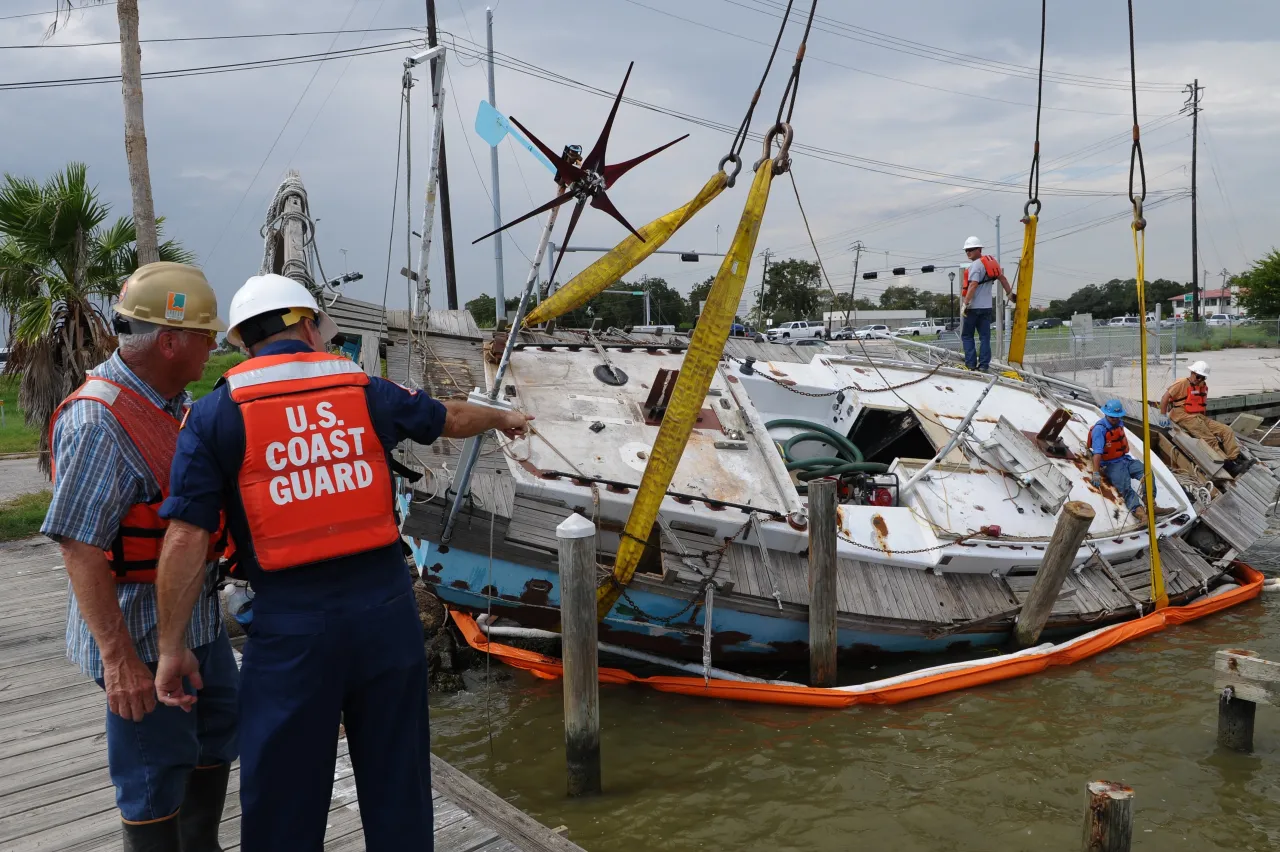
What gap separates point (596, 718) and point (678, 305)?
4673 centimetres

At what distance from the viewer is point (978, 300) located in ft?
38.3

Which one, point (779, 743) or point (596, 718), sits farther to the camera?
point (779, 743)

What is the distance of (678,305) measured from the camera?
168ft

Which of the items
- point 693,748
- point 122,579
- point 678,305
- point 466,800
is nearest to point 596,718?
point 693,748

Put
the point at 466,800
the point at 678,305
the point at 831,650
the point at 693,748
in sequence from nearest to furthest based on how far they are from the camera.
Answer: the point at 466,800 → the point at 693,748 → the point at 831,650 → the point at 678,305

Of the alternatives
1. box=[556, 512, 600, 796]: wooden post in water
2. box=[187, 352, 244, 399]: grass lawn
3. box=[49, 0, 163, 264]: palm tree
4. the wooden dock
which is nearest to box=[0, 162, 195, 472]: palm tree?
box=[49, 0, 163, 264]: palm tree

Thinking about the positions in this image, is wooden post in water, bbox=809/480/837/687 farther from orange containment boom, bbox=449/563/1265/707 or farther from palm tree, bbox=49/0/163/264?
palm tree, bbox=49/0/163/264

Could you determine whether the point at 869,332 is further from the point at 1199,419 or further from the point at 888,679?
the point at 888,679

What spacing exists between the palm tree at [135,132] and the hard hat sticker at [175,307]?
22.7ft

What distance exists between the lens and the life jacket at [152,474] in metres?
2.51

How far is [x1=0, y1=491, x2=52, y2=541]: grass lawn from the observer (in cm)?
970

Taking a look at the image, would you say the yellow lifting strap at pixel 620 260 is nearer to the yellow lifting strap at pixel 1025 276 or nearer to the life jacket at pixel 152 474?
the life jacket at pixel 152 474

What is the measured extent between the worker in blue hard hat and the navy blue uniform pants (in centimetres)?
857

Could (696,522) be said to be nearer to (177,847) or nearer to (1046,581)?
(1046,581)
